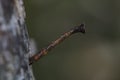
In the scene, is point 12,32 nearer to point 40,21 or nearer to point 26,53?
point 26,53

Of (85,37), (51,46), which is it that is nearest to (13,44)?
(51,46)

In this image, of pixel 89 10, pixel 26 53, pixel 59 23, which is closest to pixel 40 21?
pixel 59 23

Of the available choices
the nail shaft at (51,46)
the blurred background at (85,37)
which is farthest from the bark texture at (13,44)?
the blurred background at (85,37)

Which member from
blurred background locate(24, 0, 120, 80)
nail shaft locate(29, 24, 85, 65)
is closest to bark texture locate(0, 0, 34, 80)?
nail shaft locate(29, 24, 85, 65)

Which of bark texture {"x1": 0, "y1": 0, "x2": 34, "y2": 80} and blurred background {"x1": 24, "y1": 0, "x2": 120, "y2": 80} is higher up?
bark texture {"x1": 0, "y1": 0, "x2": 34, "y2": 80}

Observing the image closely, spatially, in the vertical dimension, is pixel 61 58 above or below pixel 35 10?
below

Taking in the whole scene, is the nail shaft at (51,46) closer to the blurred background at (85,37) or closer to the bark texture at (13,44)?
the bark texture at (13,44)

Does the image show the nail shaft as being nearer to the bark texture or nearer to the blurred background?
the bark texture
